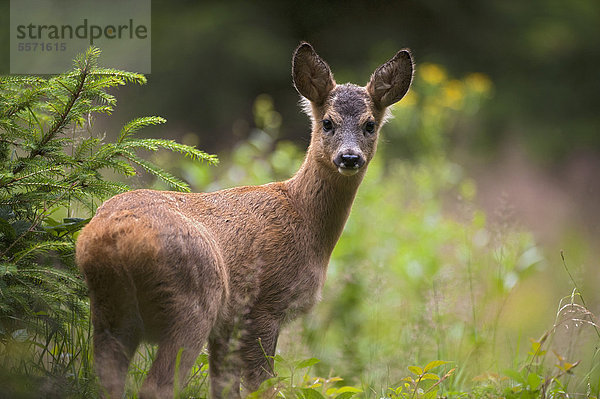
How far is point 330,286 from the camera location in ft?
22.1

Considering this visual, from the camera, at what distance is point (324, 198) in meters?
5.23

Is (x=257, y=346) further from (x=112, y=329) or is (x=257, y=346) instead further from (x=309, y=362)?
(x=112, y=329)

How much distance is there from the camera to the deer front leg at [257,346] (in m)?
4.71

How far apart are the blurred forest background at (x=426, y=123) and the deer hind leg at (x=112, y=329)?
10.1 feet

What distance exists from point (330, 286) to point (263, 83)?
27.5 feet

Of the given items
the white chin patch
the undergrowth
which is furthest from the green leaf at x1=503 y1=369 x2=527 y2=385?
the white chin patch

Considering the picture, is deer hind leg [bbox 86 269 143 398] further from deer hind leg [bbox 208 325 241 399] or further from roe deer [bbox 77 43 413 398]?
deer hind leg [bbox 208 325 241 399]

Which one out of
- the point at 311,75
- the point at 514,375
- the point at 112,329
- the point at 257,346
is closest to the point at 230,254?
the point at 257,346

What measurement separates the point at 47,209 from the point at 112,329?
827mm

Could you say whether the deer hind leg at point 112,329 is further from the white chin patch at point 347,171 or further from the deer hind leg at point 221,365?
the white chin patch at point 347,171

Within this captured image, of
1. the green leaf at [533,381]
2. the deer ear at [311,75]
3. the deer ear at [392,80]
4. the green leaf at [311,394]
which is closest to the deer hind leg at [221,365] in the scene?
the green leaf at [311,394]

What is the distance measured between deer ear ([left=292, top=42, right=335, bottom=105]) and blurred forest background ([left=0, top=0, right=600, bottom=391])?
1869 mm

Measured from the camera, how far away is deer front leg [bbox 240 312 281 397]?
4715 mm

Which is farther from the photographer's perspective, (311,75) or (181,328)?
(311,75)
